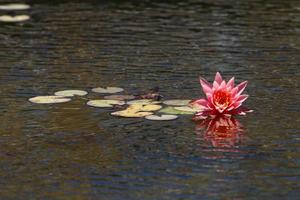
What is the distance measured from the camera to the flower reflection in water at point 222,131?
5121 mm

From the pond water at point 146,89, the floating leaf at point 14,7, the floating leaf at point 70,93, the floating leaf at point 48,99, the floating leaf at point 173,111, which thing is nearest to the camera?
the pond water at point 146,89

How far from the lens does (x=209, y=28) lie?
826 cm

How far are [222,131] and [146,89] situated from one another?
3.31ft

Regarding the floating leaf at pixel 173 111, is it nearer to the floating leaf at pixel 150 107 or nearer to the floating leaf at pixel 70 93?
the floating leaf at pixel 150 107

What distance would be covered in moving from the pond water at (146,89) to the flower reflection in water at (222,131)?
0.02m

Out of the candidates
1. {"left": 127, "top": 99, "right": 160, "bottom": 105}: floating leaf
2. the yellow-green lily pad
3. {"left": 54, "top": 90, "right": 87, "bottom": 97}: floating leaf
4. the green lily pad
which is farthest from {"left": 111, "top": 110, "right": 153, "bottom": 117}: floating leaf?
{"left": 54, "top": 90, "right": 87, "bottom": 97}: floating leaf

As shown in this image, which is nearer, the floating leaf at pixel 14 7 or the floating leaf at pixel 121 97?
the floating leaf at pixel 121 97

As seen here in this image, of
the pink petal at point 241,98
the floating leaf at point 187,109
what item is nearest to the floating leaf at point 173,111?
the floating leaf at point 187,109

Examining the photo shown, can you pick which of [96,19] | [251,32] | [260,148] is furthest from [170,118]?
[96,19]

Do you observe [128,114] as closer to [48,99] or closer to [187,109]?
[187,109]

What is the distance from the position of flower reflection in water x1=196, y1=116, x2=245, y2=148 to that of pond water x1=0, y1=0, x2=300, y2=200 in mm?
24

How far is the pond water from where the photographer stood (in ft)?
14.9

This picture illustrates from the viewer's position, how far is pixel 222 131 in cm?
534

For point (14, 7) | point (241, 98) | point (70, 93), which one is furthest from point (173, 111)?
point (14, 7)
